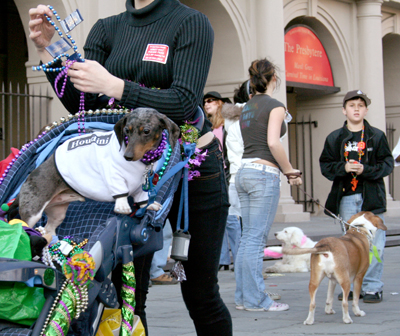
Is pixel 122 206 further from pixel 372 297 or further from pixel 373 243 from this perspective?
pixel 373 243

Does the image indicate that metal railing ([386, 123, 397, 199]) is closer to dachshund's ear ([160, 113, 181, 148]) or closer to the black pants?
the black pants

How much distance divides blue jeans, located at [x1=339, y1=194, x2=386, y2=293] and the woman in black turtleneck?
3164mm

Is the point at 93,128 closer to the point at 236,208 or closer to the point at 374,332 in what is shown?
the point at 374,332

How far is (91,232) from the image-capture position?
222 centimetres

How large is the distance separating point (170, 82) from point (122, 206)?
0.65 metres

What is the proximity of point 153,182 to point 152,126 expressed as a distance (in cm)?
23

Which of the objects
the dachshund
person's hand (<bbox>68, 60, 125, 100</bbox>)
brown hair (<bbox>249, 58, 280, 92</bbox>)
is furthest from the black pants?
brown hair (<bbox>249, 58, 280, 92</bbox>)

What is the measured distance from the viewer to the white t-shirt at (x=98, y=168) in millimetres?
2197

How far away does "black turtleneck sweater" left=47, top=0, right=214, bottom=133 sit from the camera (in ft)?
8.05

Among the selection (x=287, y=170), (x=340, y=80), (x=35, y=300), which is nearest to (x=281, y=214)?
(x=340, y=80)

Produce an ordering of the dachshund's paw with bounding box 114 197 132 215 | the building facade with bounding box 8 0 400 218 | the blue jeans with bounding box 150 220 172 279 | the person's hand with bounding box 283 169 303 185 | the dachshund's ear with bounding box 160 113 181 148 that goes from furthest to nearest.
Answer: the building facade with bounding box 8 0 400 218 < the blue jeans with bounding box 150 220 172 279 < the person's hand with bounding box 283 169 303 185 < the dachshund's ear with bounding box 160 113 181 148 < the dachshund's paw with bounding box 114 197 132 215

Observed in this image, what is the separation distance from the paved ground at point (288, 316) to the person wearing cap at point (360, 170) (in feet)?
1.63

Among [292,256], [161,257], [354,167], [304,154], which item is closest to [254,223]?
[354,167]

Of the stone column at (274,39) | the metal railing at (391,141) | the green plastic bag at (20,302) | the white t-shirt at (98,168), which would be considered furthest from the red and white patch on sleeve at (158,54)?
the metal railing at (391,141)
